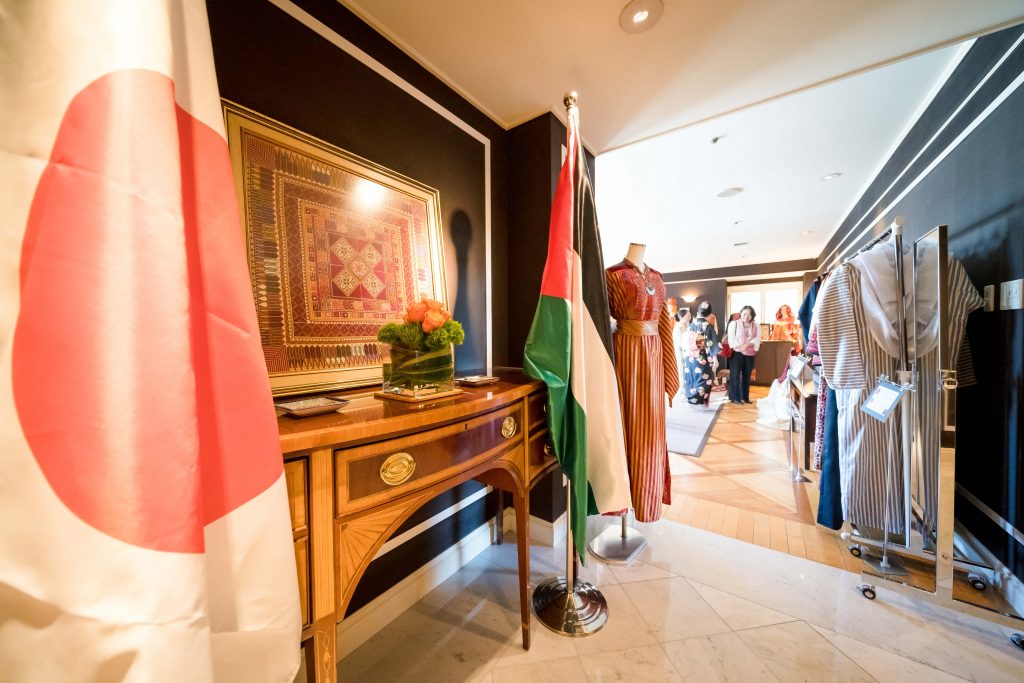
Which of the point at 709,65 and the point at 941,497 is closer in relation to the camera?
the point at 941,497

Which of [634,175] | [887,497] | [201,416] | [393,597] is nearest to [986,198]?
[887,497]

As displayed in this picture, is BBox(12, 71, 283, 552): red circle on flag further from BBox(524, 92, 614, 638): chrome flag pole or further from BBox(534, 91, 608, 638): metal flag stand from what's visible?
BBox(534, 91, 608, 638): metal flag stand

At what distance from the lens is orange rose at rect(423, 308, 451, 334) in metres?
0.95

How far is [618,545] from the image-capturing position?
1.80 m

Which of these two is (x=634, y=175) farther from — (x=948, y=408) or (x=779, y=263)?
(x=779, y=263)

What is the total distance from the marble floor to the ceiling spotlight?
2.35m

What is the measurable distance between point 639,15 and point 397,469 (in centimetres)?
177

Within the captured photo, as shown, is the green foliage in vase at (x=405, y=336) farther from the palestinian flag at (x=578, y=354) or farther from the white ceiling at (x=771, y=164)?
the white ceiling at (x=771, y=164)

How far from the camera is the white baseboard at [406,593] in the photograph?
1.19 metres

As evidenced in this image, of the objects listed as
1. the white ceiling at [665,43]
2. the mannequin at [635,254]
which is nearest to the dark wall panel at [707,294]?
the white ceiling at [665,43]

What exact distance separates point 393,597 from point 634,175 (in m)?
3.51

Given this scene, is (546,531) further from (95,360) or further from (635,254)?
(95,360)

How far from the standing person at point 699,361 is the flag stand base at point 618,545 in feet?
12.1

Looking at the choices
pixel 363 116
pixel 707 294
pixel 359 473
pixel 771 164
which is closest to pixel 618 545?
pixel 359 473
